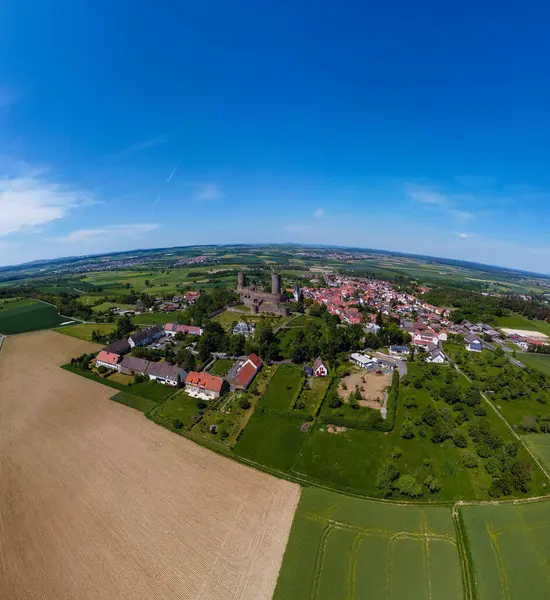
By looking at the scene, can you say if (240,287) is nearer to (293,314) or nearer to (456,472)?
(293,314)

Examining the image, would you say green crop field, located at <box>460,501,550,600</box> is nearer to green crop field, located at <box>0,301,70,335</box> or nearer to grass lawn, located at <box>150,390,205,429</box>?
grass lawn, located at <box>150,390,205,429</box>

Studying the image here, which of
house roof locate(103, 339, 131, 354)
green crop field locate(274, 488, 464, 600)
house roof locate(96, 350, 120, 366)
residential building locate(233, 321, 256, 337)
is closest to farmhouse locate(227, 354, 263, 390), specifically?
residential building locate(233, 321, 256, 337)

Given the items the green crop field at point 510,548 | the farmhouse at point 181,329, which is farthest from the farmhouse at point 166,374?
the green crop field at point 510,548

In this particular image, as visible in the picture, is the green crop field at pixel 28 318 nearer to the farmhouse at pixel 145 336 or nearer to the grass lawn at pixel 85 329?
the grass lawn at pixel 85 329

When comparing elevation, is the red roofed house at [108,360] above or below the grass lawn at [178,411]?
above

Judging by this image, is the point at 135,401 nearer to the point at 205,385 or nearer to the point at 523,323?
the point at 205,385

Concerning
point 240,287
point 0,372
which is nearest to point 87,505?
point 0,372

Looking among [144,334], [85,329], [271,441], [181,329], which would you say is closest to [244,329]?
[181,329]
